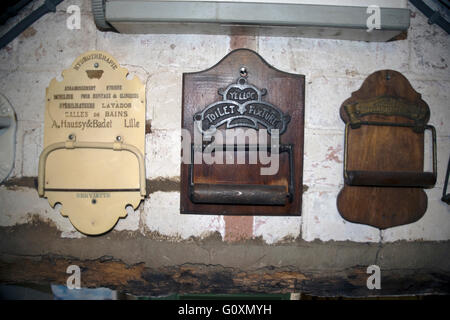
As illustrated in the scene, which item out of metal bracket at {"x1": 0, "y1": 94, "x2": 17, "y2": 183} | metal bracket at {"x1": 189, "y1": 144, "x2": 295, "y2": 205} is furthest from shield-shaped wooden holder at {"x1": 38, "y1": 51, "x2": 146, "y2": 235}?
metal bracket at {"x1": 189, "y1": 144, "x2": 295, "y2": 205}

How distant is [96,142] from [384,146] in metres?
1.41

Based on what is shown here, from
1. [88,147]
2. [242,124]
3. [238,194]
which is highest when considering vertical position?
[242,124]

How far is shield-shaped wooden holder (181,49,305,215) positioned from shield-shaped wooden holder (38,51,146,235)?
249 mm

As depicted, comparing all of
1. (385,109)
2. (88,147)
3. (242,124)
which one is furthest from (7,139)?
(385,109)

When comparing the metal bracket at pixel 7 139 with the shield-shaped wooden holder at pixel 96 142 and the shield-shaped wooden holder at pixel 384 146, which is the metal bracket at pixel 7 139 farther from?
the shield-shaped wooden holder at pixel 384 146

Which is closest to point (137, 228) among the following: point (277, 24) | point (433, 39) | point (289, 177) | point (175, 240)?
point (175, 240)

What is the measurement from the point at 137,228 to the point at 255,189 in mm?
620

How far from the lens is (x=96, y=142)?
1.17 meters

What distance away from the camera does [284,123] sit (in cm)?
116

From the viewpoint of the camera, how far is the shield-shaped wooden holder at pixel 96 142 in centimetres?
117

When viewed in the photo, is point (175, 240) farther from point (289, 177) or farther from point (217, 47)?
point (217, 47)

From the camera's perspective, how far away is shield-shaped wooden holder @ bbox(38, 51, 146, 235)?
117 centimetres

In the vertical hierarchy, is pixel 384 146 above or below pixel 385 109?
below

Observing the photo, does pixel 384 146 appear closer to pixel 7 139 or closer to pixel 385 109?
pixel 385 109
